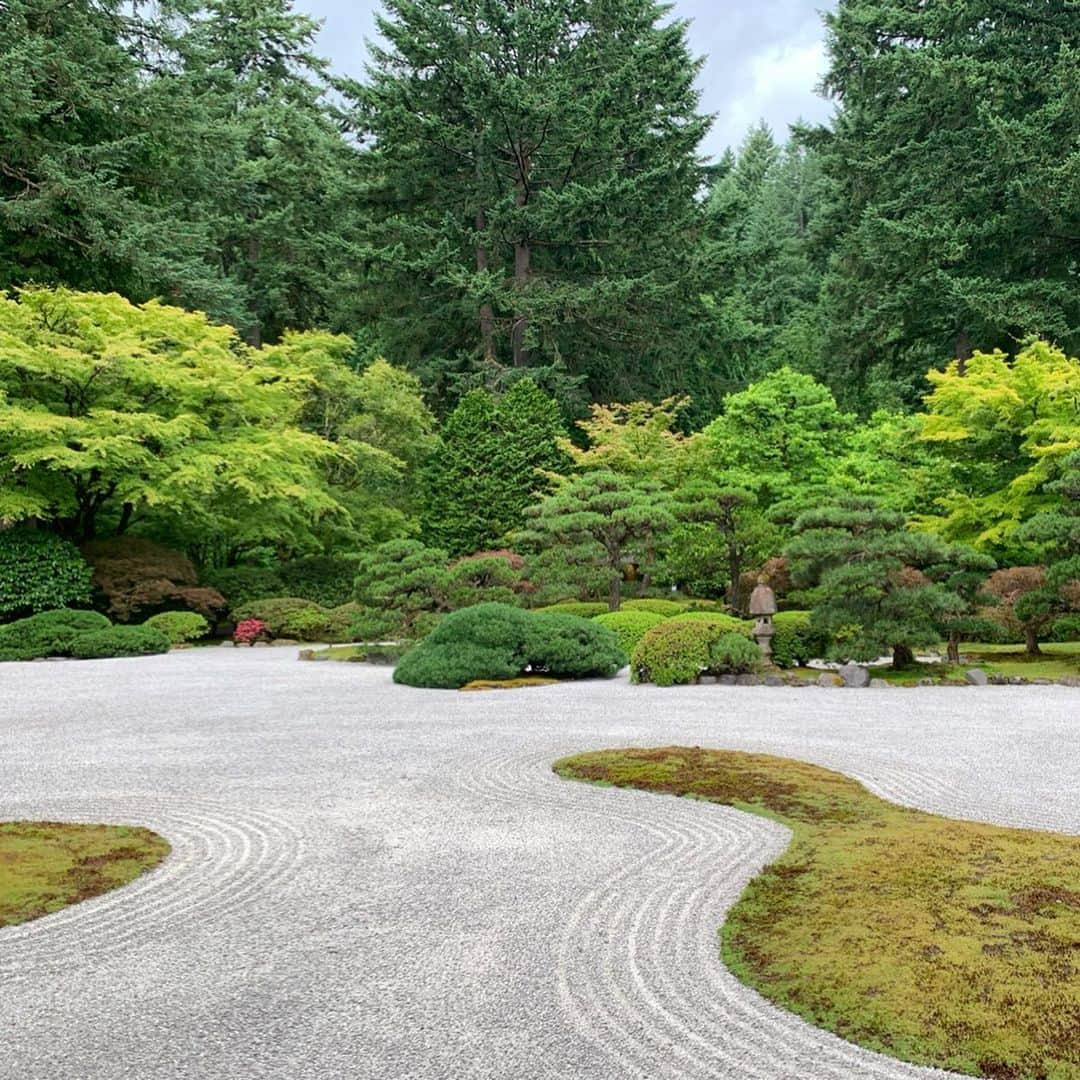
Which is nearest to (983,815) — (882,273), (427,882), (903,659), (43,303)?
(427,882)

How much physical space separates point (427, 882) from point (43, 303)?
49.3ft

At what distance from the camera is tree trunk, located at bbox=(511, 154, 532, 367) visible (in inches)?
910

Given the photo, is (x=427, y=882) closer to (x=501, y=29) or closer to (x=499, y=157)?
(x=499, y=157)

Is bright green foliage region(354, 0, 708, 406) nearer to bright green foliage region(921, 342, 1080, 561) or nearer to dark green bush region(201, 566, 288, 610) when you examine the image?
dark green bush region(201, 566, 288, 610)

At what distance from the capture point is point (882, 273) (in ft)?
75.4

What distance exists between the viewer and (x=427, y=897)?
2.93 metres

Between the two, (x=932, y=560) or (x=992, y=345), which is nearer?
(x=932, y=560)

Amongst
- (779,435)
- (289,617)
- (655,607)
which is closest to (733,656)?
(655,607)

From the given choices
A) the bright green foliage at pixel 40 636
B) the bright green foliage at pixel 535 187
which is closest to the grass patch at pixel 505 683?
the bright green foliage at pixel 40 636

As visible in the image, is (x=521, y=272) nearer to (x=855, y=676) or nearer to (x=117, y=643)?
(x=117, y=643)

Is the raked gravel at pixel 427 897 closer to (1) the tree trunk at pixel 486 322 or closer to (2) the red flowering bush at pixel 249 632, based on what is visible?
(2) the red flowering bush at pixel 249 632

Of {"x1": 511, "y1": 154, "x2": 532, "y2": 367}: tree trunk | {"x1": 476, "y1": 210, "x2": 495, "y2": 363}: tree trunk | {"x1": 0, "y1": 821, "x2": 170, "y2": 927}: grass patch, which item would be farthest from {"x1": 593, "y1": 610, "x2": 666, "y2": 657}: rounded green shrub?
{"x1": 511, "y1": 154, "x2": 532, "y2": 367}: tree trunk

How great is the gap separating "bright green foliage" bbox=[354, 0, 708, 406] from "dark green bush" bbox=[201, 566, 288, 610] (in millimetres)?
8383

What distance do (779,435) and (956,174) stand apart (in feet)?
37.2
